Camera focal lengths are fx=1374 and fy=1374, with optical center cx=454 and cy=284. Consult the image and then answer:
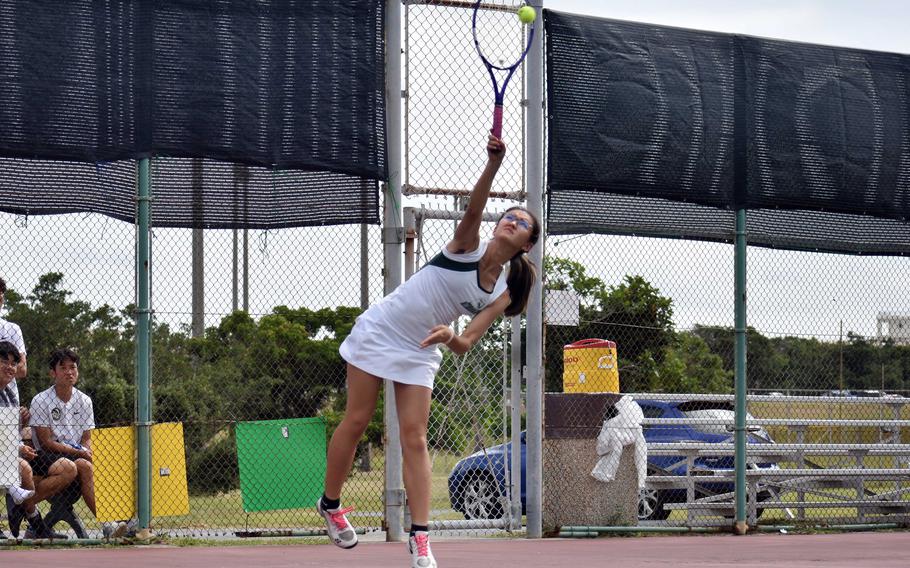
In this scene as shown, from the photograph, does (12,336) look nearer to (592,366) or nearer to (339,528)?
(339,528)

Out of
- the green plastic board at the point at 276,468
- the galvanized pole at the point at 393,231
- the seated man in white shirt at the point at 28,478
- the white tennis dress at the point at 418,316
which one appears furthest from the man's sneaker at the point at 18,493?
the white tennis dress at the point at 418,316

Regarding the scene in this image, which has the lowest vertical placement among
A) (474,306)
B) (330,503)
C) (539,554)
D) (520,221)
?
(539,554)

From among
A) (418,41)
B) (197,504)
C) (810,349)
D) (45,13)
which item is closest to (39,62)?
(45,13)

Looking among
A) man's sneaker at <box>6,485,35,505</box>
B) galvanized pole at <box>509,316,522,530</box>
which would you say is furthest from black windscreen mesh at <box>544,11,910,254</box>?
man's sneaker at <box>6,485,35,505</box>

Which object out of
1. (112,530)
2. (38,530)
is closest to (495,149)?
(112,530)

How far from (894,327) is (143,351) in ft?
19.5

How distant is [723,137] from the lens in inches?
397

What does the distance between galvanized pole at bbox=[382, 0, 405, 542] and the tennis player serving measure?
269cm

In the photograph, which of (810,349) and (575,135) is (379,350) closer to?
(575,135)

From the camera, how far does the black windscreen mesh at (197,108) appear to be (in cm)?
843

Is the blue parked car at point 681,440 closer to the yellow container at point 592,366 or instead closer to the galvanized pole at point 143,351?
the yellow container at point 592,366

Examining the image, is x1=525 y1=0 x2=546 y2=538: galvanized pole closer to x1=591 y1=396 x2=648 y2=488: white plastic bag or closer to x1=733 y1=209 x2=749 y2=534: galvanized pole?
x1=591 y1=396 x2=648 y2=488: white plastic bag

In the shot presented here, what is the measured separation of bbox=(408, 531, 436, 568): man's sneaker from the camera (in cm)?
586

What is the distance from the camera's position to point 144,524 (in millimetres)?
8500
